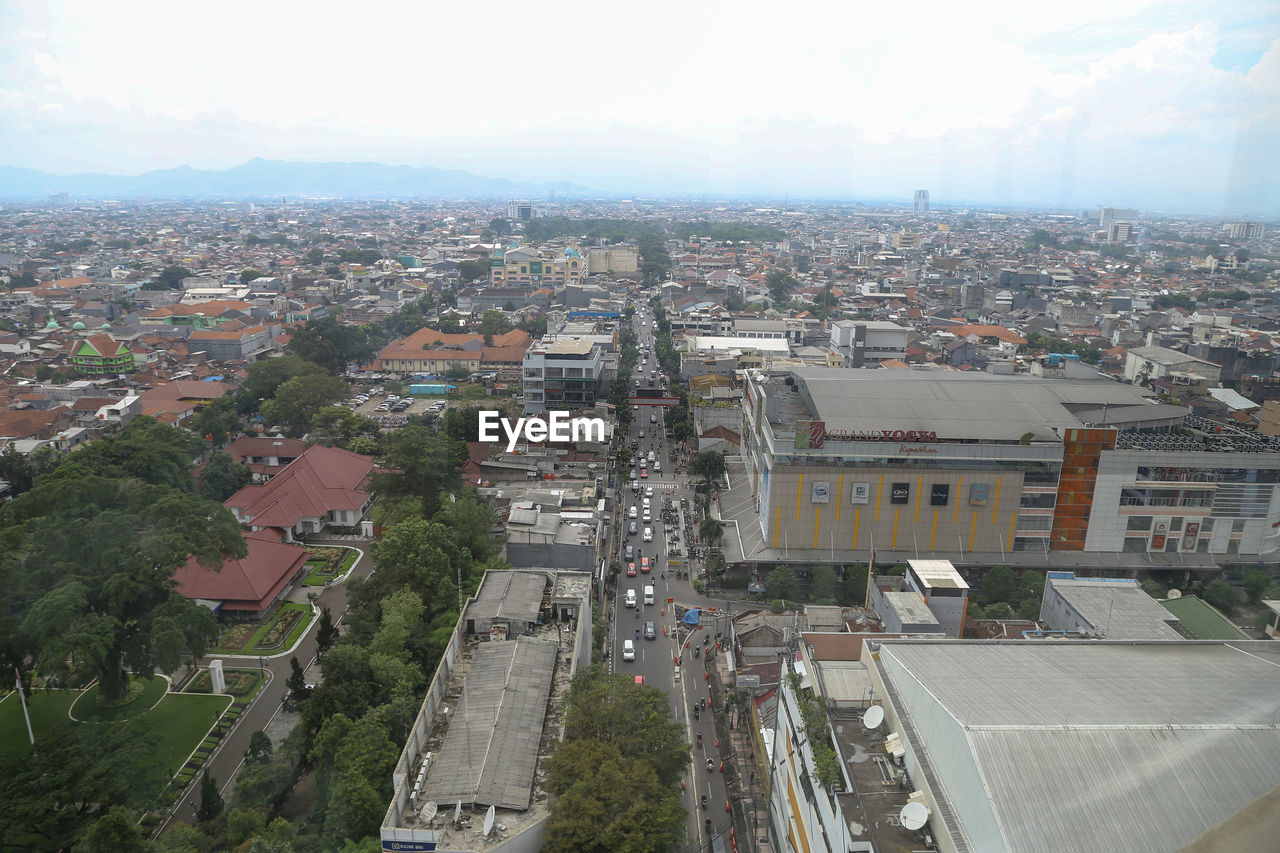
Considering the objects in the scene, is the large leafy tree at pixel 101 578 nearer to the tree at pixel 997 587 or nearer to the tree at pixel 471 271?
the tree at pixel 997 587

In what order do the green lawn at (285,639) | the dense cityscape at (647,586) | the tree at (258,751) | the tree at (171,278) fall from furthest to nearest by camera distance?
the tree at (171,278) → the green lawn at (285,639) → the tree at (258,751) → the dense cityscape at (647,586)

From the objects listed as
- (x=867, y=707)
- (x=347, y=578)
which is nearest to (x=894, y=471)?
(x=867, y=707)

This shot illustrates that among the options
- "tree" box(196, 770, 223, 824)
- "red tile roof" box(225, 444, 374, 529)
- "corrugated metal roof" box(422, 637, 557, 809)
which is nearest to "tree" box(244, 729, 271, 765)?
"tree" box(196, 770, 223, 824)

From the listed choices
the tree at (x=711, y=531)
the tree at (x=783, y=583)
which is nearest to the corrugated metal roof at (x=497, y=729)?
the tree at (x=783, y=583)

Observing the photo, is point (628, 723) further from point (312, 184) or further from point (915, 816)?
point (312, 184)

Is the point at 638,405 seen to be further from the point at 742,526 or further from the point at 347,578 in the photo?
the point at 347,578

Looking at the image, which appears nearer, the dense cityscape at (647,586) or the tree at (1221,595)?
the dense cityscape at (647,586)

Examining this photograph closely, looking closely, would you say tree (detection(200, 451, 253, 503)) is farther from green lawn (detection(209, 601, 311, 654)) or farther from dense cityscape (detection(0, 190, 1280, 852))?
green lawn (detection(209, 601, 311, 654))
